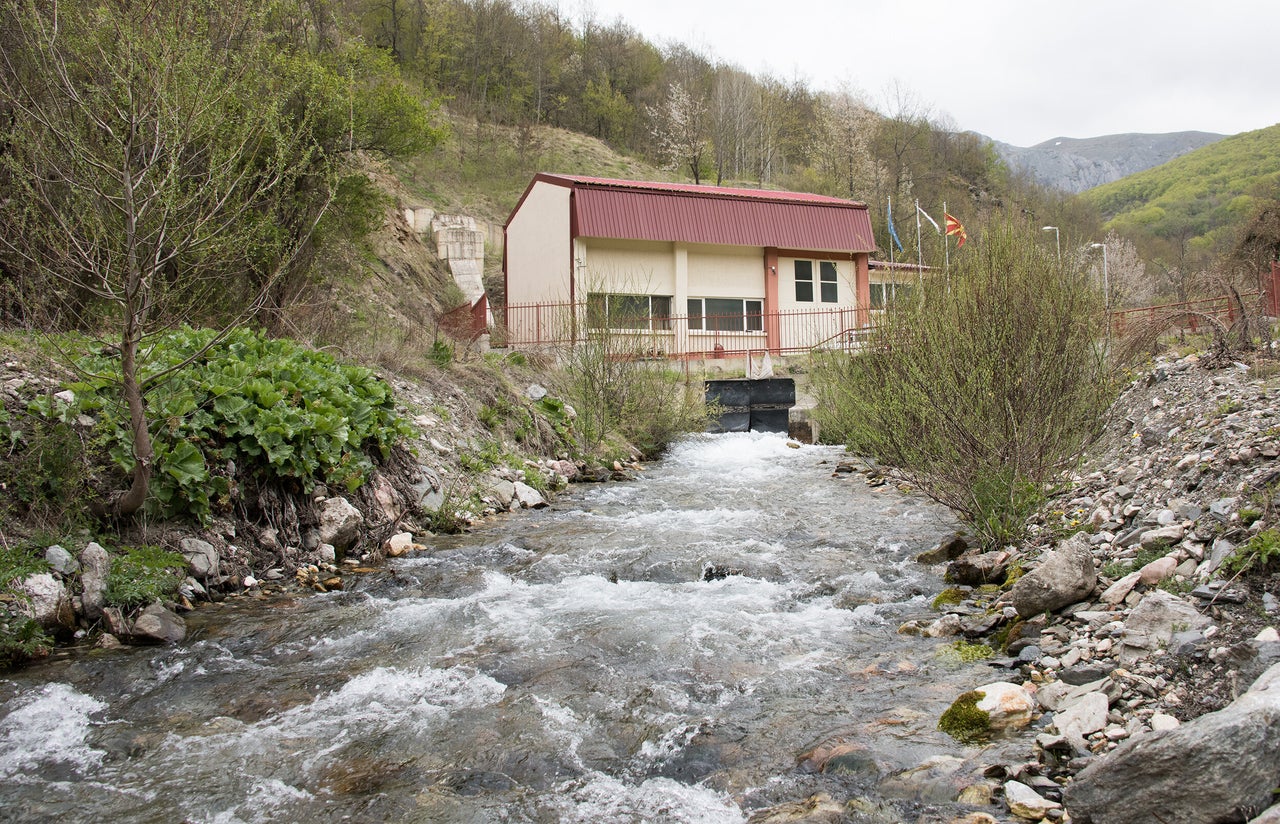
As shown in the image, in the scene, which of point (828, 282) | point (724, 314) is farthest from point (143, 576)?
point (828, 282)

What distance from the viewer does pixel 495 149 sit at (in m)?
46.4

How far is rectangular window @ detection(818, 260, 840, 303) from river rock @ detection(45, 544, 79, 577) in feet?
78.5

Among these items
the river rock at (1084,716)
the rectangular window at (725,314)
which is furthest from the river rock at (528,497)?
the rectangular window at (725,314)

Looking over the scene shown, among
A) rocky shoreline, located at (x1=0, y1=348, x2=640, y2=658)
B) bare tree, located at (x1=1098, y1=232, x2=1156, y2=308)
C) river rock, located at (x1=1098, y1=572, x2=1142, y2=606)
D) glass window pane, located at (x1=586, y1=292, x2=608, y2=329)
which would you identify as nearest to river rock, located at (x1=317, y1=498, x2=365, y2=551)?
rocky shoreline, located at (x1=0, y1=348, x2=640, y2=658)

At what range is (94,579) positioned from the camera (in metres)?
5.77

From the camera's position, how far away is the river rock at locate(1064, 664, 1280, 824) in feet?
8.95

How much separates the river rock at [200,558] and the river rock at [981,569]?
5.98 meters

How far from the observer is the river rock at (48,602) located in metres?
5.30

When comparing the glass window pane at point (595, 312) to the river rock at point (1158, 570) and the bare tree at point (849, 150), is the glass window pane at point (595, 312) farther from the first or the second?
the bare tree at point (849, 150)

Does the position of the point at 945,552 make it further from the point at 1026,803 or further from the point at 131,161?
the point at 131,161

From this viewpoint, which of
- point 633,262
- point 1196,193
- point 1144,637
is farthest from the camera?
point 1196,193

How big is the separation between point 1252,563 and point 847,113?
48937mm

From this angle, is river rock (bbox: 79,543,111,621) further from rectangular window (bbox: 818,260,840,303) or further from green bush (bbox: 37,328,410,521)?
rectangular window (bbox: 818,260,840,303)

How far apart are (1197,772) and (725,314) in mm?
22882
